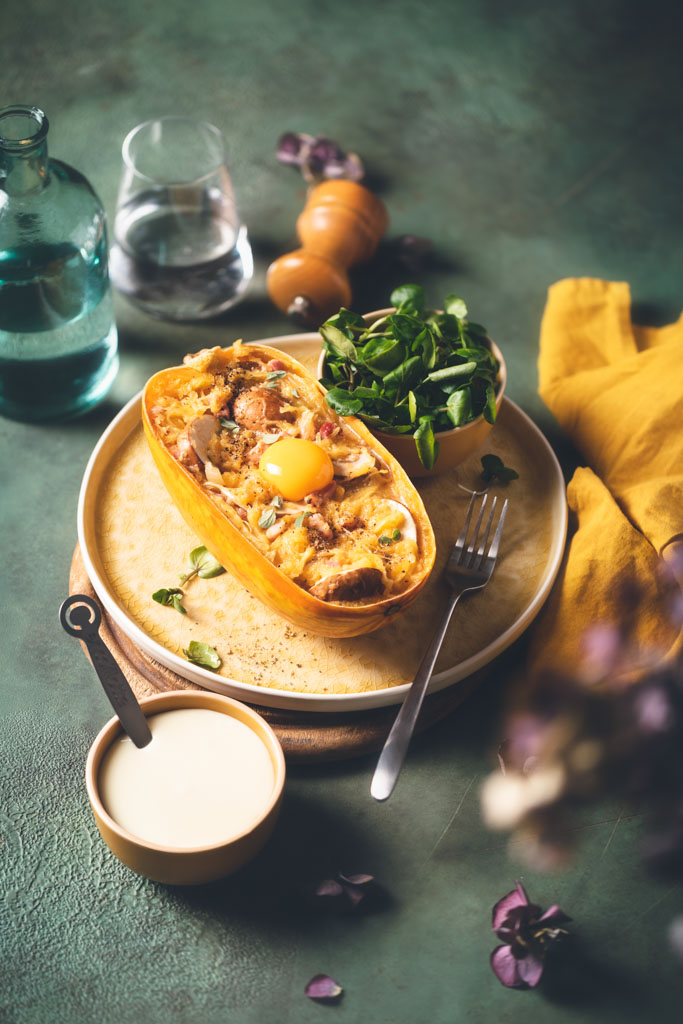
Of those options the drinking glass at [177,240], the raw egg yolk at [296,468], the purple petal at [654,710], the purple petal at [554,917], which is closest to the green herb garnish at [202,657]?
the raw egg yolk at [296,468]

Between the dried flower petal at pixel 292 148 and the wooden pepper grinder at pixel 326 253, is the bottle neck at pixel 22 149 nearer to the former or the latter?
the wooden pepper grinder at pixel 326 253

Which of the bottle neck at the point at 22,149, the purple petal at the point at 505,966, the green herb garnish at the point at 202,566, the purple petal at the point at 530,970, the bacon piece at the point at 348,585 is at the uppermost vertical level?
the bottle neck at the point at 22,149

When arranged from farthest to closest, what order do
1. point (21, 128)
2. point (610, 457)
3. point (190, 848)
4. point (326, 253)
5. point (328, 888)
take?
1. point (326, 253)
2. point (610, 457)
3. point (21, 128)
4. point (328, 888)
5. point (190, 848)

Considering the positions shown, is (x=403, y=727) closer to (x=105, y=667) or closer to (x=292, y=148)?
(x=105, y=667)

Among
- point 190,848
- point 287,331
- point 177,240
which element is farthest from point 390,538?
point 177,240

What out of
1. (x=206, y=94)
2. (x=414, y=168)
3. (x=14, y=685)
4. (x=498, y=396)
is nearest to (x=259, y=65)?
(x=206, y=94)

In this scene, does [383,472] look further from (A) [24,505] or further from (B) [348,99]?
(B) [348,99]
